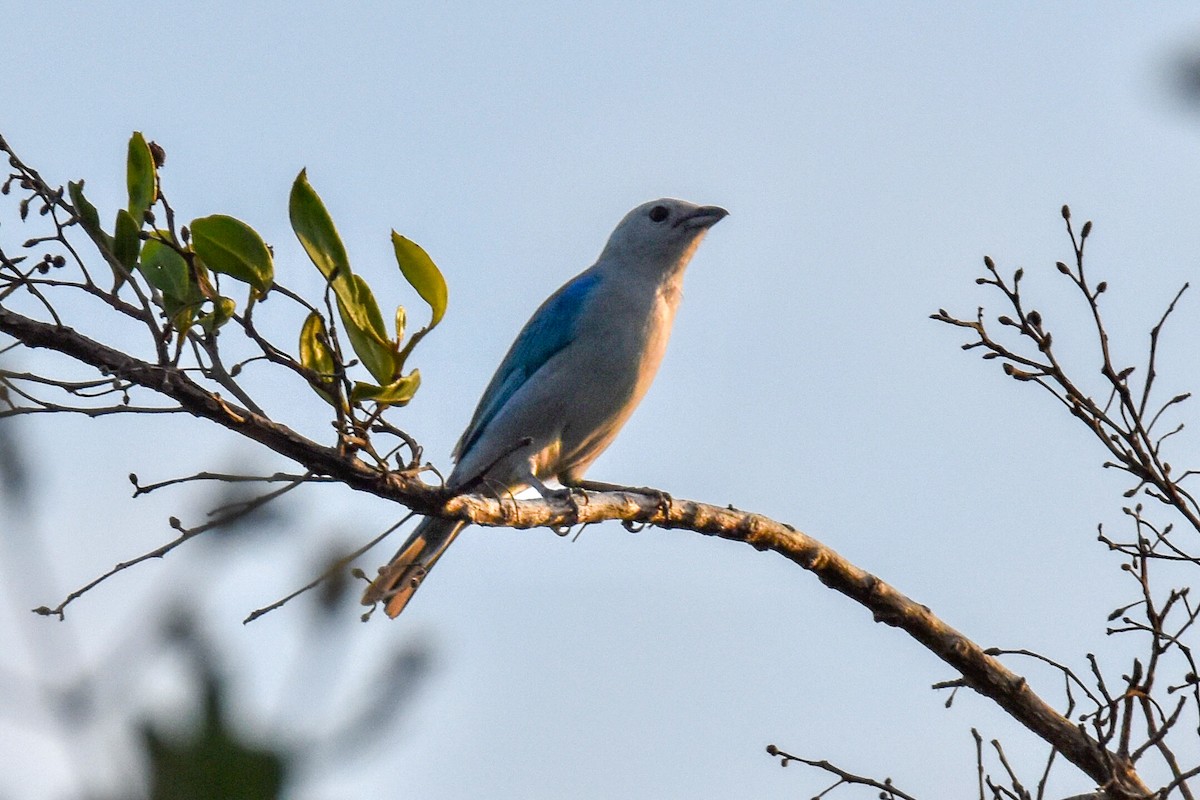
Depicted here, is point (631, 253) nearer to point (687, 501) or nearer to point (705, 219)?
point (705, 219)

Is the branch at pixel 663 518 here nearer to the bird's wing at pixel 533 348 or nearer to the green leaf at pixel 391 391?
the green leaf at pixel 391 391

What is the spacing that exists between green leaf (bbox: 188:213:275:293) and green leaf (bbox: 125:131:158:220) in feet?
0.44

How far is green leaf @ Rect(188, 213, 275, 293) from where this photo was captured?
416 centimetres

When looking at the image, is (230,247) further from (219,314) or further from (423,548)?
(423,548)

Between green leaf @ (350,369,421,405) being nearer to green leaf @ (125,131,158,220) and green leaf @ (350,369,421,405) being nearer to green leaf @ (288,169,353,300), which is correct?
green leaf @ (288,169,353,300)

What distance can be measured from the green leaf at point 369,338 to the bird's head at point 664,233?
144 inches

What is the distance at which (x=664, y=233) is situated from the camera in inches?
328

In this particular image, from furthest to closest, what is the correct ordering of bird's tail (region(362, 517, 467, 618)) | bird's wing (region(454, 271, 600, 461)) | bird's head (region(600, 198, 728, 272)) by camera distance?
bird's head (region(600, 198, 728, 272)), bird's wing (region(454, 271, 600, 461)), bird's tail (region(362, 517, 467, 618))

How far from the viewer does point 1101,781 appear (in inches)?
196

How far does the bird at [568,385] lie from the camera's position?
699 cm

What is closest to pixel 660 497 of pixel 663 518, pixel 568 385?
pixel 663 518

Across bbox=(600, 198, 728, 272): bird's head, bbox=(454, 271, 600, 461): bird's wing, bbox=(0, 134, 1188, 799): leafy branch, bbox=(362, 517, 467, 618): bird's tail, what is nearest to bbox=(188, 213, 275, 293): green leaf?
bbox=(0, 134, 1188, 799): leafy branch

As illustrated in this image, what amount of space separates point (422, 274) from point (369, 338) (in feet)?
0.94

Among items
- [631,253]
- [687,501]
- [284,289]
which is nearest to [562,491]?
[687,501]
